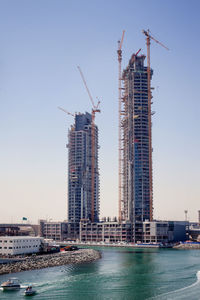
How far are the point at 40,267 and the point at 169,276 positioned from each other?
43.7 m

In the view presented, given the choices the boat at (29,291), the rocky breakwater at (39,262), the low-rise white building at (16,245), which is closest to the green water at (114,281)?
the boat at (29,291)

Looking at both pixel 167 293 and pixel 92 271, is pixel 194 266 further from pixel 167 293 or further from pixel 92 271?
pixel 167 293

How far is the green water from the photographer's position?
83.5 meters

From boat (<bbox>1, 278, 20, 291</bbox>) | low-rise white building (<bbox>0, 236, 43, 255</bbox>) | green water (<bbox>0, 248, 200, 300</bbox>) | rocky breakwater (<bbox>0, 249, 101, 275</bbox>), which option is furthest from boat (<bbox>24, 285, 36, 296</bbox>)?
low-rise white building (<bbox>0, 236, 43, 255</bbox>)

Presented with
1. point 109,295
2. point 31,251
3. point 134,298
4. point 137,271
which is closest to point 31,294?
point 109,295

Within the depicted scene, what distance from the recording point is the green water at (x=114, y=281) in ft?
274

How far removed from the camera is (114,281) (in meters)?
101

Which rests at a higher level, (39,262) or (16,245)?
(16,245)

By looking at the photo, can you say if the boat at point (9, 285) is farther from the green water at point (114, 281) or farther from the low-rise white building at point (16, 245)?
the low-rise white building at point (16, 245)

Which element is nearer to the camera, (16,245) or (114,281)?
(114,281)

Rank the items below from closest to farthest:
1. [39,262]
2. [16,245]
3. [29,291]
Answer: [29,291] < [39,262] < [16,245]

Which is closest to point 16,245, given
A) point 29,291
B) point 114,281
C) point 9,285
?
point 9,285

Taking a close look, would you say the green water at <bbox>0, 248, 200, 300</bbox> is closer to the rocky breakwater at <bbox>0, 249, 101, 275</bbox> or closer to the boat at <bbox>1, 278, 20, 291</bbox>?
the boat at <bbox>1, 278, 20, 291</bbox>

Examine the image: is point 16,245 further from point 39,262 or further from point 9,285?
point 9,285
